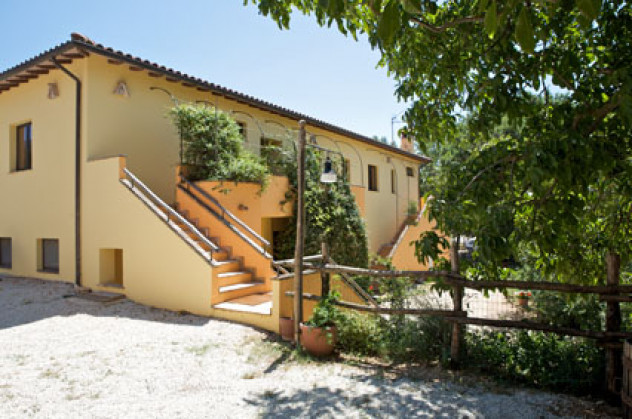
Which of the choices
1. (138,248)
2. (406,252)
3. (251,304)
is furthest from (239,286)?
(406,252)

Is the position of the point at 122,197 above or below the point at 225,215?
above

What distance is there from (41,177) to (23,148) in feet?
5.73

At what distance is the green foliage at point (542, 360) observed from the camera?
4355 mm

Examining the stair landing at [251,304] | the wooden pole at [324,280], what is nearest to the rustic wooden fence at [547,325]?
the wooden pole at [324,280]

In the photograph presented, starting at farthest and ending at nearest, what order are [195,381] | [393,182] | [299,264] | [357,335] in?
[393,182], [299,264], [357,335], [195,381]

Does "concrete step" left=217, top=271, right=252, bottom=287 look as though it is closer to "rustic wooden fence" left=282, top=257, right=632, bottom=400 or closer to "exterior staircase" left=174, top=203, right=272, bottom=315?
"exterior staircase" left=174, top=203, right=272, bottom=315

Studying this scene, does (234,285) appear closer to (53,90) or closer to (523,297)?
(523,297)

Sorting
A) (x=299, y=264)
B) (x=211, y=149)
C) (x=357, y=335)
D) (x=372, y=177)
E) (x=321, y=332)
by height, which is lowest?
(x=357, y=335)

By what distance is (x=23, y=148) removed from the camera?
36.8ft

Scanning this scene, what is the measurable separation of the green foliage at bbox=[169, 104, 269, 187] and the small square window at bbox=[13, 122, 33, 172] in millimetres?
4411

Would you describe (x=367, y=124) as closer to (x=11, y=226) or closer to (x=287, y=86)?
(x=287, y=86)

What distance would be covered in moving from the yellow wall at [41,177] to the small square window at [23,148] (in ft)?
0.51

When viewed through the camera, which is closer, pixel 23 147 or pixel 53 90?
pixel 53 90

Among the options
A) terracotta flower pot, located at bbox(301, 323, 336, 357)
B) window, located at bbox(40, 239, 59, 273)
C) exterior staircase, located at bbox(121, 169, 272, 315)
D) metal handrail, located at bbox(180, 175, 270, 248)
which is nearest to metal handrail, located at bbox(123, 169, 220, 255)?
exterior staircase, located at bbox(121, 169, 272, 315)
